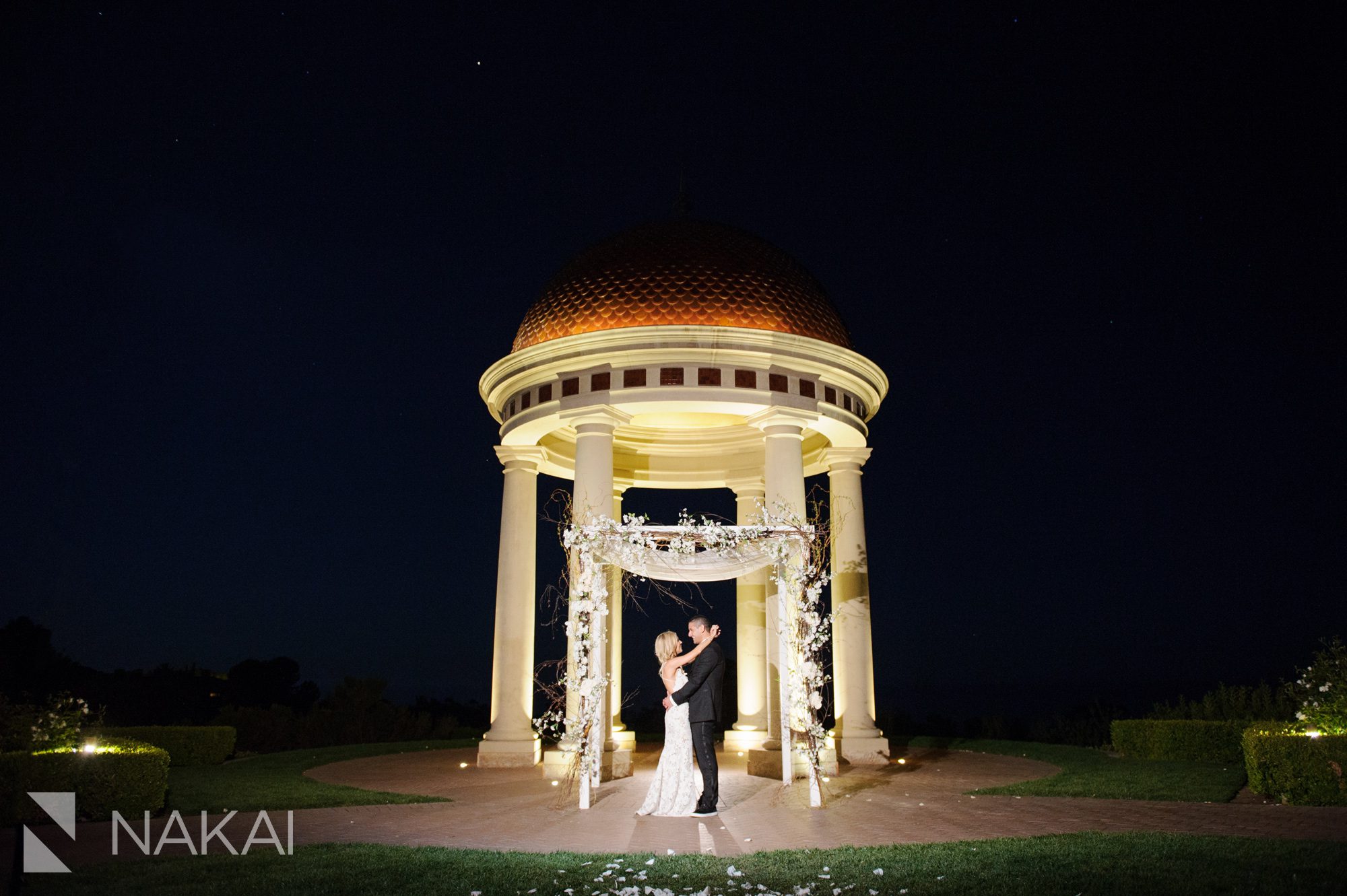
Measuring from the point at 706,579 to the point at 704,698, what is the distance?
8.88ft

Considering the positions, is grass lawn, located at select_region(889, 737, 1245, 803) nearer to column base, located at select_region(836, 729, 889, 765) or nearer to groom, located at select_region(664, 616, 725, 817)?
column base, located at select_region(836, 729, 889, 765)

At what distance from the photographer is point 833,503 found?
1000 inches

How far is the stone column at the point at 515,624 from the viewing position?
2366 cm

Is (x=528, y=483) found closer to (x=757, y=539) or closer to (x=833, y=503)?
(x=833, y=503)

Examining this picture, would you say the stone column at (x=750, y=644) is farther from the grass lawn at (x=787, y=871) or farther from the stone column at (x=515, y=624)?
the grass lawn at (x=787, y=871)

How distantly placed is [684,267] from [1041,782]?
13.2 meters

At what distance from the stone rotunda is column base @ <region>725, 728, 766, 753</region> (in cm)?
4

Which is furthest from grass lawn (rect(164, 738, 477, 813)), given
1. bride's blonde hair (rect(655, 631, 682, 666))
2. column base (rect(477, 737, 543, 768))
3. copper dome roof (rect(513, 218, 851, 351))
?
copper dome roof (rect(513, 218, 851, 351))

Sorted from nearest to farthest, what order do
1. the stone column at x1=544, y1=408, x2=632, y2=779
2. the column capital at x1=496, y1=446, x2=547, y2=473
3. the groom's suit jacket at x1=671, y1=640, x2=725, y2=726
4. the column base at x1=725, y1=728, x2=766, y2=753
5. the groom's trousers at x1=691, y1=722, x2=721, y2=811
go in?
the groom's trousers at x1=691, y1=722, x2=721, y2=811, the groom's suit jacket at x1=671, y1=640, x2=725, y2=726, the stone column at x1=544, y1=408, x2=632, y2=779, the column base at x1=725, y1=728, x2=766, y2=753, the column capital at x1=496, y1=446, x2=547, y2=473

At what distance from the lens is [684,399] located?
2192cm

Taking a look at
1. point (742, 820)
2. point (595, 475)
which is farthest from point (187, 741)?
point (742, 820)

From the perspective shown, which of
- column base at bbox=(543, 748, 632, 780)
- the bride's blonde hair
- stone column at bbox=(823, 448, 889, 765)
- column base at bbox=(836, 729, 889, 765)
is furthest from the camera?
stone column at bbox=(823, 448, 889, 765)

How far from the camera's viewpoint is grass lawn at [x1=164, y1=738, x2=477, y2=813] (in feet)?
54.4

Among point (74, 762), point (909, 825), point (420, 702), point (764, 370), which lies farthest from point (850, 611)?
point (420, 702)
